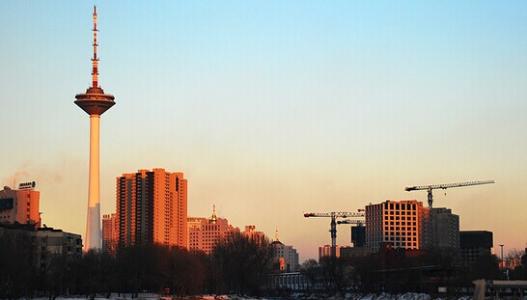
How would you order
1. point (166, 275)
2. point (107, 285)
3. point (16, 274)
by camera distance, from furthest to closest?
1. point (166, 275)
2. point (107, 285)
3. point (16, 274)

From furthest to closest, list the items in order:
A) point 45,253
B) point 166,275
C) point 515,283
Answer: point 45,253, point 166,275, point 515,283

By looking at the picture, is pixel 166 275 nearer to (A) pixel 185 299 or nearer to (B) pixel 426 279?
(A) pixel 185 299

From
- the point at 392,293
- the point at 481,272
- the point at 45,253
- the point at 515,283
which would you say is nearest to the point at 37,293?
the point at 45,253

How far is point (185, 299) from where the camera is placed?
155 m

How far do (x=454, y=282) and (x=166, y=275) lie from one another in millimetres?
49501

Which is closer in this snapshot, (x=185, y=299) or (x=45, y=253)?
(x=185, y=299)

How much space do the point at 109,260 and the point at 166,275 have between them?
1151 cm

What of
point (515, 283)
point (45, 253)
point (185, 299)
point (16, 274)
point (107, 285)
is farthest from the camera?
point (45, 253)

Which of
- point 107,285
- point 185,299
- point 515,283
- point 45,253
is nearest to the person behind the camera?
point 515,283

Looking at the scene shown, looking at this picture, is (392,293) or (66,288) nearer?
(66,288)


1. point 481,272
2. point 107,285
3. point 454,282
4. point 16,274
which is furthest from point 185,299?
point 481,272

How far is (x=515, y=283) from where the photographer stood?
43.7 m

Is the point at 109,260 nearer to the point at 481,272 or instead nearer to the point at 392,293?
the point at 392,293

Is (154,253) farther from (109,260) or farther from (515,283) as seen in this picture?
(515,283)
